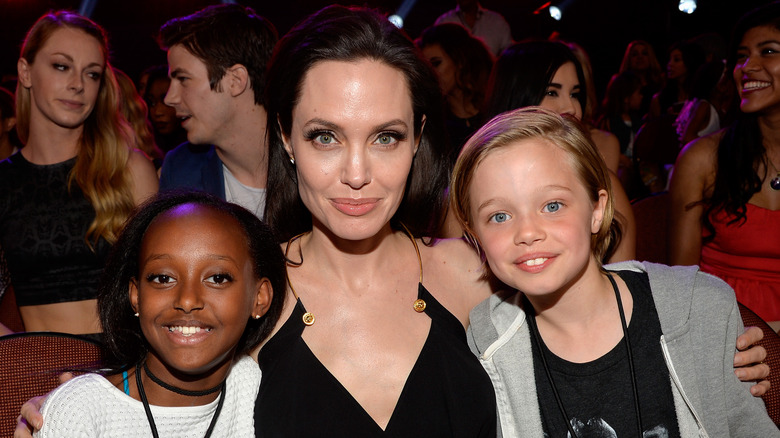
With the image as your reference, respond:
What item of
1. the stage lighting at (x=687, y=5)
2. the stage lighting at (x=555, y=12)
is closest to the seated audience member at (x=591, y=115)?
the stage lighting at (x=555, y=12)

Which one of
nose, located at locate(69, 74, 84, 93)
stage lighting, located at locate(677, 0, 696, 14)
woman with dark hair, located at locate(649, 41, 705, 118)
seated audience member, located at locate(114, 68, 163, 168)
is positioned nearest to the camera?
nose, located at locate(69, 74, 84, 93)

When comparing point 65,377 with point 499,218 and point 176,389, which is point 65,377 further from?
point 499,218

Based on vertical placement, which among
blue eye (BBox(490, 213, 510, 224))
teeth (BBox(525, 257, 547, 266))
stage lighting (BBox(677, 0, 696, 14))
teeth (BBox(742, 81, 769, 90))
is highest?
stage lighting (BBox(677, 0, 696, 14))

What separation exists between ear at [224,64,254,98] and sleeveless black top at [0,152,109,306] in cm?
86

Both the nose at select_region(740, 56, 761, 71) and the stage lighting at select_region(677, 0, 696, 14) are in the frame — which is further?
the stage lighting at select_region(677, 0, 696, 14)

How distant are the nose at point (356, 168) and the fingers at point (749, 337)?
1.05 meters

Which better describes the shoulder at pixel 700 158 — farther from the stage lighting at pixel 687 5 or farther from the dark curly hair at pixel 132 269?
the stage lighting at pixel 687 5

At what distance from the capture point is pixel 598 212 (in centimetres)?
198

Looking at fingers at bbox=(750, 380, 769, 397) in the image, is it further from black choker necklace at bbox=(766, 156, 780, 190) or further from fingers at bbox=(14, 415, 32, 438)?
fingers at bbox=(14, 415, 32, 438)

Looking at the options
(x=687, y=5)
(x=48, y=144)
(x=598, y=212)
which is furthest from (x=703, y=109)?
(x=687, y=5)

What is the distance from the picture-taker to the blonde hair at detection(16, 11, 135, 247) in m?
3.01

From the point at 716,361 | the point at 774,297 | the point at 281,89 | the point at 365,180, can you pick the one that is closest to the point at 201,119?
the point at 281,89

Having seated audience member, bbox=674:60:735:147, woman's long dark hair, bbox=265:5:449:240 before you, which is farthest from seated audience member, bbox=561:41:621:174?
seated audience member, bbox=674:60:735:147

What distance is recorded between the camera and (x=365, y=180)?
1812 millimetres
